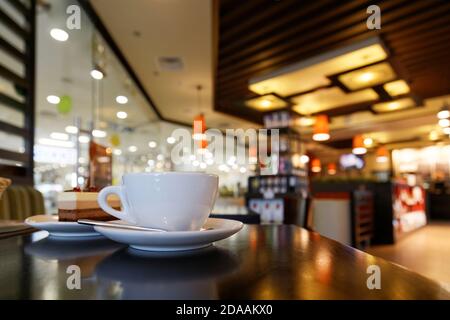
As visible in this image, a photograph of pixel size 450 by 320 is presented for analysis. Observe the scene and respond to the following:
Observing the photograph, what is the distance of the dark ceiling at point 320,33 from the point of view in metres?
3.28

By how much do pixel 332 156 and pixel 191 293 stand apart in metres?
14.7

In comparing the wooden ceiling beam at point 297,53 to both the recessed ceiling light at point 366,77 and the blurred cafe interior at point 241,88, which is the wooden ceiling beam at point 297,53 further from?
the recessed ceiling light at point 366,77

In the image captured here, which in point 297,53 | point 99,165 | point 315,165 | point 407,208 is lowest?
point 407,208

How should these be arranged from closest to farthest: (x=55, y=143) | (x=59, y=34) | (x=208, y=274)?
(x=208, y=274), (x=59, y=34), (x=55, y=143)

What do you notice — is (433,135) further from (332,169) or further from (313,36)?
(313,36)

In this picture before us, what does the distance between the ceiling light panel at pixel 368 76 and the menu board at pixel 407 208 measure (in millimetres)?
2296

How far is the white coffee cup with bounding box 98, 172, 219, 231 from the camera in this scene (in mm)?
483

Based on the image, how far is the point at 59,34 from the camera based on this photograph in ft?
12.9

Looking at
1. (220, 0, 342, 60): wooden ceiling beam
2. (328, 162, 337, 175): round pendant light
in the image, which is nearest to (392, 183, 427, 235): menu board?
(220, 0, 342, 60): wooden ceiling beam

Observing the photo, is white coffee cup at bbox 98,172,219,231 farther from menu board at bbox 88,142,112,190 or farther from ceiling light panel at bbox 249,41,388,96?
ceiling light panel at bbox 249,41,388,96

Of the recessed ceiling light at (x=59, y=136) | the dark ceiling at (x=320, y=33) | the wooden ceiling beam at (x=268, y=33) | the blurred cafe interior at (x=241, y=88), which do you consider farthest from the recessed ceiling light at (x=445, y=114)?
the recessed ceiling light at (x=59, y=136)

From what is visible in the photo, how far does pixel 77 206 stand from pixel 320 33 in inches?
152

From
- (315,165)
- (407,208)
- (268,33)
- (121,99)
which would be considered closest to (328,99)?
(268,33)

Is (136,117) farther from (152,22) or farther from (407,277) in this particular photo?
(407,277)
